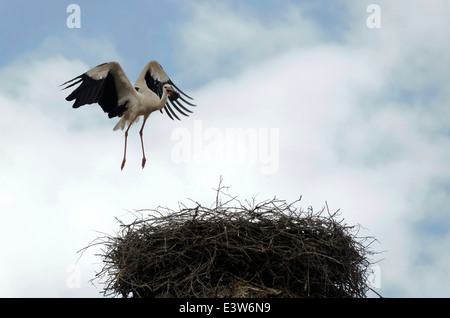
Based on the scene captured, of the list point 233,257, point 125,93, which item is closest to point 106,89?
point 125,93

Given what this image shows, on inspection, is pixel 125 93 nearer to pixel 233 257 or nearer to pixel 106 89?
pixel 106 89

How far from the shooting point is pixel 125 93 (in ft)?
41.1

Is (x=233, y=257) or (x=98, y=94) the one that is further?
(x=98, y=94)

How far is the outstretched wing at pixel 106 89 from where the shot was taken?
455 inches

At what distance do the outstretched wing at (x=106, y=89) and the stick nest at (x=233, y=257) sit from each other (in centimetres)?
355

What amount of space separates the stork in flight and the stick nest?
3.57m

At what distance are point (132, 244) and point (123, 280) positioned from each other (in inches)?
18.2

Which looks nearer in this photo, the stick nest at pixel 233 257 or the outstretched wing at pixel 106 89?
the stick nest at pixel 233 257

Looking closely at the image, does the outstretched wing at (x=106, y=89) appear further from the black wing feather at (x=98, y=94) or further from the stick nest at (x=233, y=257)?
the stick nest at (x=233, y=257)

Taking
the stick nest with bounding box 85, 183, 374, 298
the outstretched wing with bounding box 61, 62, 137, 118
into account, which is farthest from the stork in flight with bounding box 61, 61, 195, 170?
the stick nest with bounding box 85, 183, 374, 298

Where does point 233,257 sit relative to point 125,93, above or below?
below

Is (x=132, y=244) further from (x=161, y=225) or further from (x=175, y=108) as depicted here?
(x=175, y=108)

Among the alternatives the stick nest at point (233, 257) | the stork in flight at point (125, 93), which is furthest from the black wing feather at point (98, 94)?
the stick nest at point (233, 257)

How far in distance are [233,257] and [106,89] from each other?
16.8 ft
